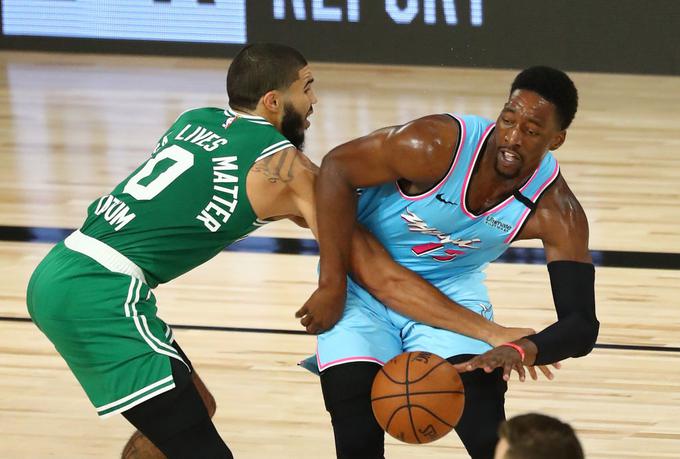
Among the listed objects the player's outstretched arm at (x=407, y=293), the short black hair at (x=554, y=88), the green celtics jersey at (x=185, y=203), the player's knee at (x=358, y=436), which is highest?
the short black hair at (x=554, y=88)

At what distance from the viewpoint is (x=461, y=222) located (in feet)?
11.3

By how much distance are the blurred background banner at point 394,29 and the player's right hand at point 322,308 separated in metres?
9.11

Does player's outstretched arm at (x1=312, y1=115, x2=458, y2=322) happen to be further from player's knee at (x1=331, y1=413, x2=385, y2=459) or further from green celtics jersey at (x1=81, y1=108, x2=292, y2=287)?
player's knee at (x1=331, y1=413, x2=385, y2=459)

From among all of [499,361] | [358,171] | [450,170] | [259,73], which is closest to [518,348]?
[499,361]

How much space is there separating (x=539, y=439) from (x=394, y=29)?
10.5 m

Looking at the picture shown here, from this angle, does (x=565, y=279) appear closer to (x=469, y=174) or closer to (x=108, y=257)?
(x=469, y=174)

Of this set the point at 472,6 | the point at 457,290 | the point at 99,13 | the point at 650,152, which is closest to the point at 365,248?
the point at 457,290

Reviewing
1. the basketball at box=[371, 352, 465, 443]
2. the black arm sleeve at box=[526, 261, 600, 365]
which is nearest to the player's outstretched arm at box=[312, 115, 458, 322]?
the basketball at box=[371, 352, 465, 443]

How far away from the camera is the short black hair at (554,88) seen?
325cm

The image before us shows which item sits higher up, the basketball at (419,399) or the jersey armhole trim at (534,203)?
the jersey armhole trim at (534,203)

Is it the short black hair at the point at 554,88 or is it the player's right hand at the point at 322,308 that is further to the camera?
the player's right hand at the point at 322,308

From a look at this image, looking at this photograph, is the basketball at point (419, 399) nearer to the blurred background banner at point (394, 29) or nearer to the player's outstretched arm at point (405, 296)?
the player's outstretched arm at point (405, 296)

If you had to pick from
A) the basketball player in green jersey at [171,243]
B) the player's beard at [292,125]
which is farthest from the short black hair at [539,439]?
the player's beard at [292,125]

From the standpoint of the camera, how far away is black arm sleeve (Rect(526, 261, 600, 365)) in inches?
127
